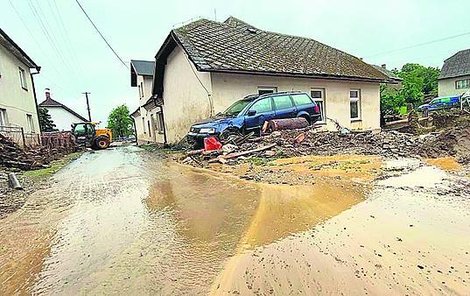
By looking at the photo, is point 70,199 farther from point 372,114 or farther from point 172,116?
point 372,114

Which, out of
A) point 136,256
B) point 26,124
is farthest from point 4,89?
point 136,256

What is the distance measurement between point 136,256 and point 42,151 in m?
12.5

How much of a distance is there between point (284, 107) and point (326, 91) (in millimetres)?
6126

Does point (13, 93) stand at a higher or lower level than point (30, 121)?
higher

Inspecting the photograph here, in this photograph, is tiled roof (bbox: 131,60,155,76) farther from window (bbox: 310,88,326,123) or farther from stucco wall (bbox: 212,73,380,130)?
window (bbox: 310,88,326,123)

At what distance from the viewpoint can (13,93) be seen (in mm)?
14703

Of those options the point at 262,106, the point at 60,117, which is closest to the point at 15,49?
the point at 262,106

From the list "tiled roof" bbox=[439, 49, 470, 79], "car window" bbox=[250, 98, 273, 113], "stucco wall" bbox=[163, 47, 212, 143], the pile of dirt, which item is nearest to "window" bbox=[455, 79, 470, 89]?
"tiled roof" bbox=[439, 49, 470, 79]

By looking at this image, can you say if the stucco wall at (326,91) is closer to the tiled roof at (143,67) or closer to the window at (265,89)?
the window at (265,89)

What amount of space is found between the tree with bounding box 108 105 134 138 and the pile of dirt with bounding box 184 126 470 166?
58.1 meters

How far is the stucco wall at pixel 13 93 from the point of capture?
13.5 metres

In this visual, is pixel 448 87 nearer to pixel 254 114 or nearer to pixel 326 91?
pixel 326 91

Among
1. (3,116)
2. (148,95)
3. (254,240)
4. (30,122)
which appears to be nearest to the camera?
(254,240)

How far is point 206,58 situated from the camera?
12.5m
